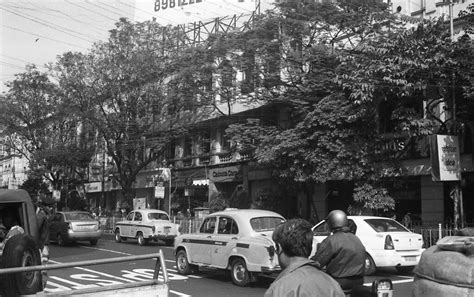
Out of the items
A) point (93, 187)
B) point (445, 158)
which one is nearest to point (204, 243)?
point (445, 158)

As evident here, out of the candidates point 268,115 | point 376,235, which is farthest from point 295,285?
point 268,115

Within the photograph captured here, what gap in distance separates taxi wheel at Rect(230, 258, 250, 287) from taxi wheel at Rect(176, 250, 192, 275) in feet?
6.23

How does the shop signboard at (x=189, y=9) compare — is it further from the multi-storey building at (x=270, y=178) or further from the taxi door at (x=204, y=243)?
the taxi door at (x=204, y=243)

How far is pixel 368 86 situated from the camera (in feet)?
56.5

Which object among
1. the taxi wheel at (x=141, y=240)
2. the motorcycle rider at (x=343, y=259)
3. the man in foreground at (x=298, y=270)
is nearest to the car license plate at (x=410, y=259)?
the motorcycle rider at (x=343, y=259)

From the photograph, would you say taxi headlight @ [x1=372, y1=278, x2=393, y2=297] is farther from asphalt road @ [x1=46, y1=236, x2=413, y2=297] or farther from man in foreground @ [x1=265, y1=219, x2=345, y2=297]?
asphalt road @ [x1=46, y1=236, x2=413, y2=297]

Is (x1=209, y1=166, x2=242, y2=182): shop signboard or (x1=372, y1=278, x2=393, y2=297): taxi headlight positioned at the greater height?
(x1=209, y1=166, x2=242, y2=182): shop signboard

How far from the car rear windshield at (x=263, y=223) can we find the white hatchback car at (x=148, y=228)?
11.7 metres

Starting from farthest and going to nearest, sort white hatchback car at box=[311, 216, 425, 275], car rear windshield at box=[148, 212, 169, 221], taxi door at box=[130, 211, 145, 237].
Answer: car rear windshield at box=[148, 212, 169, 221], taxi door at box=[130, 211, 145, 237], white hatchback car at box=[311, 216, 425, 275]

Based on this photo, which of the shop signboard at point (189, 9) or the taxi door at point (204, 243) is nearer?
the taxi door at point (204, 243)

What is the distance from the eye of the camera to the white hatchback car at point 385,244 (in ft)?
42.1

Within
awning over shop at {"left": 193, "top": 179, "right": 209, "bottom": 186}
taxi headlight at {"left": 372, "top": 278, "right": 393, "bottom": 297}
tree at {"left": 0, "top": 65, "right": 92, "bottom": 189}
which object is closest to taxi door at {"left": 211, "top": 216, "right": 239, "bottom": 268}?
taxi headlight at {"left": 372, "top": 278, "right": 393, "bottom": 297}

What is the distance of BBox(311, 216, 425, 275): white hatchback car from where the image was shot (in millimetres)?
12828

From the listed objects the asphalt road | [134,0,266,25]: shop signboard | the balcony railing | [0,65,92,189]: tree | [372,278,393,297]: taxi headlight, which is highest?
[134,0,266,25]: shop signboard
